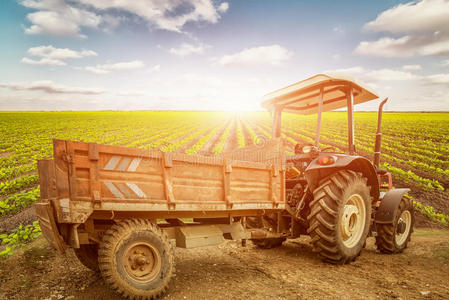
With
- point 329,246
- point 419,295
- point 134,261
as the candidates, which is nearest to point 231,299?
point 134,261

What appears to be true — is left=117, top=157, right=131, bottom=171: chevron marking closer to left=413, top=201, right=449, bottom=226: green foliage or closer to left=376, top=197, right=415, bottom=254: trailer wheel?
left=376, top=197, right=415, bottom=254: trailer wheel

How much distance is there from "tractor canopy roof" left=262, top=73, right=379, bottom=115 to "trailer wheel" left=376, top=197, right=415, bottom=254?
2.08 metres

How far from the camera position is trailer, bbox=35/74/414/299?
283cm

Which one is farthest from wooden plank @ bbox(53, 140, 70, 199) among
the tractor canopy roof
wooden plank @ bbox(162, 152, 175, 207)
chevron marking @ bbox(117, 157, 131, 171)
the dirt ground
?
the tractor canopy roof

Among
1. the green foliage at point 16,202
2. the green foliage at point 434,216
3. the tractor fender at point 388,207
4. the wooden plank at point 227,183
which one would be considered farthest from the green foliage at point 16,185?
the green foliage at point 434,216

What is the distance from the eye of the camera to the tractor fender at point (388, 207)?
522 centimetres

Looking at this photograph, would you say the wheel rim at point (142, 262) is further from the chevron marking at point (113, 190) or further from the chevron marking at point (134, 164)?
the chevron marking at point (134, 164)

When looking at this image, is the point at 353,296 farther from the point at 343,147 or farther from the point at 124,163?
the point at 343,147

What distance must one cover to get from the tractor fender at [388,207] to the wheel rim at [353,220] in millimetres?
657

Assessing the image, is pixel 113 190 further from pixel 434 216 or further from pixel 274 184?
pixel 434 216

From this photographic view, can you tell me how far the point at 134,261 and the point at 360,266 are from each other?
10.6 ft

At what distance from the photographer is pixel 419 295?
11.2 feet

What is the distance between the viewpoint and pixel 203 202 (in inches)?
140

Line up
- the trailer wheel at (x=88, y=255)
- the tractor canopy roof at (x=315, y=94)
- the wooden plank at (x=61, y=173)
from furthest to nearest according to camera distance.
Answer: the tractor canopy roof at (x=315, y=94) < the trailer wheel at (x=88, y=255) < the wooden plank at (x=61, y=173)
